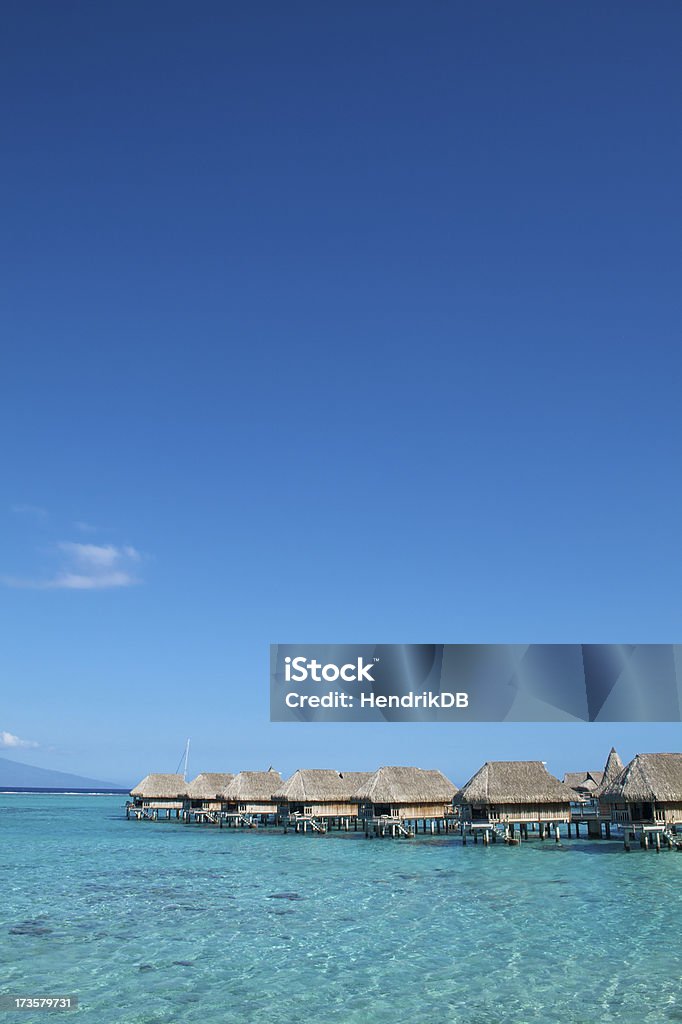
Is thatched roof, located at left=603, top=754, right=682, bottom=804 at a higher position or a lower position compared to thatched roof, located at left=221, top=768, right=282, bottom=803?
higher

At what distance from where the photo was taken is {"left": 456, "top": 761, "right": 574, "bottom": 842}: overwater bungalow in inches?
1451

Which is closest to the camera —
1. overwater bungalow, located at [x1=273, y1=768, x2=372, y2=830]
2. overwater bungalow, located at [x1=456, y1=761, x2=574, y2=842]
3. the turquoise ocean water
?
the turquoise ocean water

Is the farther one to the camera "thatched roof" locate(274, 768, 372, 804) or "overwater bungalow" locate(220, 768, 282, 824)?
"overwater bungalow" locate(220, 768, 282, 824)

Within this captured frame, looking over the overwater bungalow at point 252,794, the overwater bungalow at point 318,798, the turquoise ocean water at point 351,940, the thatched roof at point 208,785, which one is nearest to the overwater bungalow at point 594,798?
the turquoise ocean water at point 351,940

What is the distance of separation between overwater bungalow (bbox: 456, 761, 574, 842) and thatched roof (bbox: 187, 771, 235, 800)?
85.6ft

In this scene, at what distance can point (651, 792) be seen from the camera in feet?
109

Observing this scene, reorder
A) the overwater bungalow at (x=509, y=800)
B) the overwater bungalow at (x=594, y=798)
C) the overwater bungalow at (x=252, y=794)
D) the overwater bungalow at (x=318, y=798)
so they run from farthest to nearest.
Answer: the overwater bungalow at (x=252, y=794) < the overwater bungalow at (x=318, y=798) < the overwater bungalow at (x=594, y=798) < the overwater bungalow at (x=509, y=800)

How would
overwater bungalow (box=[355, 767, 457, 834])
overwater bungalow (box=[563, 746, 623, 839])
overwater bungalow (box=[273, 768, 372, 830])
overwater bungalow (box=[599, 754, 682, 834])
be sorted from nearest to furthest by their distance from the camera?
overwater bungalow (box=[599, 754, 682, 834]) < overwater bungalow (box=[563, 746, 623, 839]) < overwater bungalow (box=[355, 767, 457, 834]) < overwater bungalow (box=[273, 768, 372, 830])

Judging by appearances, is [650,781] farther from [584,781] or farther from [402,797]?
[584,781]

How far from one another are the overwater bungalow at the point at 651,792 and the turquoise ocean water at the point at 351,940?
307 cm

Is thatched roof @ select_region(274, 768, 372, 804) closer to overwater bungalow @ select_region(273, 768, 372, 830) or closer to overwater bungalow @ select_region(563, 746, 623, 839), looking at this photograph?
overwater bungalow @ select_region(273, 768, 372, 830)

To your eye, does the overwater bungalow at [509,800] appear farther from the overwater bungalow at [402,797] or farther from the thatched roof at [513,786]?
the overwater bungalow at [402,797]

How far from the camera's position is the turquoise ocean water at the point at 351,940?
12375mm

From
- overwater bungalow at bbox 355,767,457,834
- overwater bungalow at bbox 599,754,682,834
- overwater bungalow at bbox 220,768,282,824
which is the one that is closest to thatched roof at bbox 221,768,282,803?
overwater bungalow at bbox 220,768,282,824
